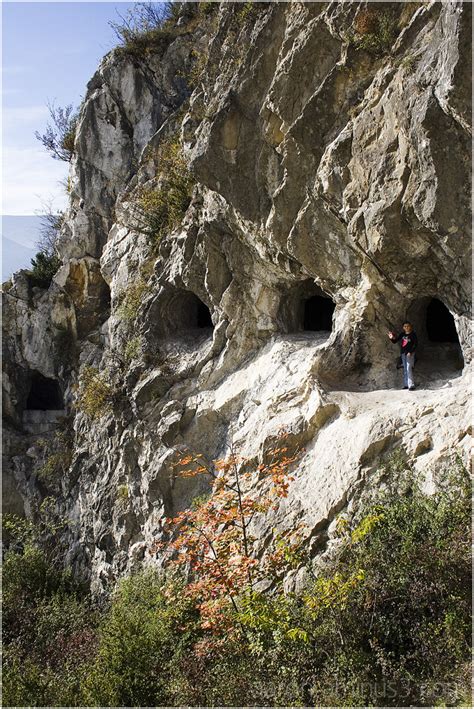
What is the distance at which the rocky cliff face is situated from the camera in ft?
26.7

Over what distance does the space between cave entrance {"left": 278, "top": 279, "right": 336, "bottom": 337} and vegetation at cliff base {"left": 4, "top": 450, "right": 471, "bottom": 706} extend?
4.88 meters

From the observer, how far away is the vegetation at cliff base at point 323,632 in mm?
5891

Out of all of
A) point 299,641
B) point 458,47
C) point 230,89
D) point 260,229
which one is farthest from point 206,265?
point 299,641

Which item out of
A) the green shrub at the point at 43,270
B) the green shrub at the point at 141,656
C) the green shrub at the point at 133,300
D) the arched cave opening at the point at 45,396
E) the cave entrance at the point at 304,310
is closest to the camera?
the green shrub at the point at 141,656

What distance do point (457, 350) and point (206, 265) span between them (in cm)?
546

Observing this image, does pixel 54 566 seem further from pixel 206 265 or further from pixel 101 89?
pixel 101 89

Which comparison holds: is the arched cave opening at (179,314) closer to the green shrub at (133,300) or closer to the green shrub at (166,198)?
the green shrub at (133,300)

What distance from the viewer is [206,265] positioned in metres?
Result: 12.2

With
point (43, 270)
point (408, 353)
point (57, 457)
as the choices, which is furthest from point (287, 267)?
point (43, 270)

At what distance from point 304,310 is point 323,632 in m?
7.76

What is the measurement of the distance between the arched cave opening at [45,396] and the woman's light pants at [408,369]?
14.6 meters

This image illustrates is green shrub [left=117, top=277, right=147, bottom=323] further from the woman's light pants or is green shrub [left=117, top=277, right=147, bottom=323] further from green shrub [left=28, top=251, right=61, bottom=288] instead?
the woman's light pants

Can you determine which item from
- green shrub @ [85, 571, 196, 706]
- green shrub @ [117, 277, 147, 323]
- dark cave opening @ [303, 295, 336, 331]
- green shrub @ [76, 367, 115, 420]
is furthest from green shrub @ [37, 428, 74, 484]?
green shrub @ [85, 571, 196, 706]

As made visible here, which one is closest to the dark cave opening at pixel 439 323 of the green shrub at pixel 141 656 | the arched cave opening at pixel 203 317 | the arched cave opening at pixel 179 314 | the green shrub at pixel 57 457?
the arched cave opening at pixel 179 314
